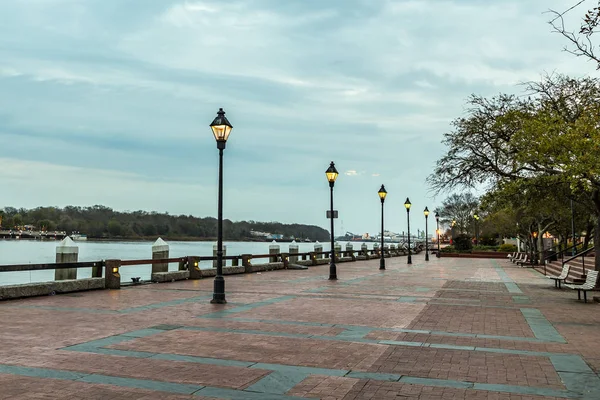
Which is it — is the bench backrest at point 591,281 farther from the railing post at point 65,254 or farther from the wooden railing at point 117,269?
the railing post at point 65,254

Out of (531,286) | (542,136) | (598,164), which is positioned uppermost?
(542,136)

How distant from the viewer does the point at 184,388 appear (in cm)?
609

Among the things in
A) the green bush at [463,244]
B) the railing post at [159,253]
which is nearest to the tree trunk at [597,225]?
the railing post at [159,253]

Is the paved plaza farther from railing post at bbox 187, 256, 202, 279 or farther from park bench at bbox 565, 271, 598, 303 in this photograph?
railing post at bbox 187, 256, 202, 279

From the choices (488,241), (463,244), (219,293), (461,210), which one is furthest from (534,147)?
(461,210)

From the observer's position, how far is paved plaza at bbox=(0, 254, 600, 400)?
6.16 m

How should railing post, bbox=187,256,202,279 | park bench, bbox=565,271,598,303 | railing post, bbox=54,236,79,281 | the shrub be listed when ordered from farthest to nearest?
the shrub
railing post, bbox=187,256,202,279
railing post, bbox=54,236,79,281
park bench, bbox=565,271,598,303

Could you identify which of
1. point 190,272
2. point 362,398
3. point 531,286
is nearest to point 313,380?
point 362,398

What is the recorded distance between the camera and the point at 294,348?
841 centimetres

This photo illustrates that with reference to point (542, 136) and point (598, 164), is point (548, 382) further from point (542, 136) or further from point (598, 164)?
point (542, 136)

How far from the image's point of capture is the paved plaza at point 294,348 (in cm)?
616

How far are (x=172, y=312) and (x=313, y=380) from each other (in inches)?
260

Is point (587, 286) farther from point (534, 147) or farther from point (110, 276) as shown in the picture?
point (110, 276)

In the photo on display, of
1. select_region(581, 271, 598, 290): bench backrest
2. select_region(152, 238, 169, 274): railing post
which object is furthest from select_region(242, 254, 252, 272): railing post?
select_region(581, 271, 598, 290): bench backrest
